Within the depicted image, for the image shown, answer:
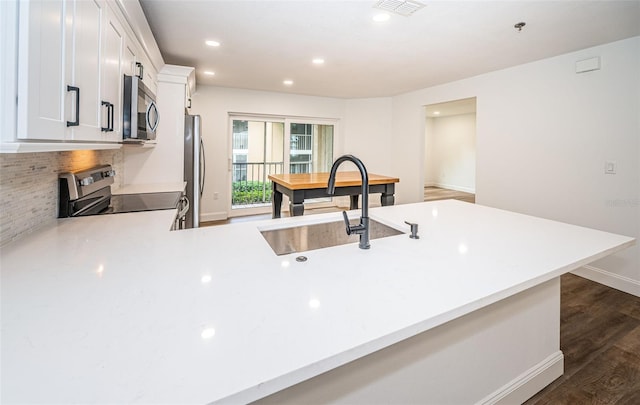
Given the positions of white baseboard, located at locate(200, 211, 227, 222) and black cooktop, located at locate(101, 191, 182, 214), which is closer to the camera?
black cooktop, located at locate(101, 191, 182, 214)

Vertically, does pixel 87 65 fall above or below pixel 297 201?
above

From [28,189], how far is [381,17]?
8.47ft

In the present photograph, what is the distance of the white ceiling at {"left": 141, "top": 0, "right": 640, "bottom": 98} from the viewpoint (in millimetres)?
2309

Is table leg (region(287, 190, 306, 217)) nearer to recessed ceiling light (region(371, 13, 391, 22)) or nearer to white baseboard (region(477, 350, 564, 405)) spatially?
recessed ceiling light (region(371, 13, 391, 22))

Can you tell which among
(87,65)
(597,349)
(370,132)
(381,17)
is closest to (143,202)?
(87,65)

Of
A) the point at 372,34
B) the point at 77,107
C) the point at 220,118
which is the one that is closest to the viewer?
the point at 77,107

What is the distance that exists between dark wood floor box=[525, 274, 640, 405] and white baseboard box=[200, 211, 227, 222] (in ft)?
15.9

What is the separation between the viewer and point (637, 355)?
6.44 feet

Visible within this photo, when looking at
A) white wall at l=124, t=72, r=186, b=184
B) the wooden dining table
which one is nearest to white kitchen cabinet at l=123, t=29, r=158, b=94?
A: white wall at l=124, t=72, r=186, b=184

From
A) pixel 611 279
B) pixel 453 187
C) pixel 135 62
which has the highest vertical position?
pixel 135 62

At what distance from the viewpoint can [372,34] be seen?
2.80m

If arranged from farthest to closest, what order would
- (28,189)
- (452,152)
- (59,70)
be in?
(452,152)
(28,189)
(59,70)

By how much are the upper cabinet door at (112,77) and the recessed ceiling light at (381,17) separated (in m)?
1.83

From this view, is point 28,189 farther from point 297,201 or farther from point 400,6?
point 400,6
